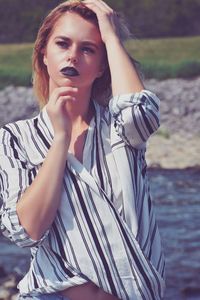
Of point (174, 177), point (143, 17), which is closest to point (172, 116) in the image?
point (174, 177)

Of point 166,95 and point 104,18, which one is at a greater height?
point 104,18

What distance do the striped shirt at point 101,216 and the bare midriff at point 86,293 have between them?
0.03 ft

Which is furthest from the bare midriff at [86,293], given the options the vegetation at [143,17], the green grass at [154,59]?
the vegetation at [143,17]

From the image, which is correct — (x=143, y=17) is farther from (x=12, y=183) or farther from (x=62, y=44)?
(x=12, y=183)

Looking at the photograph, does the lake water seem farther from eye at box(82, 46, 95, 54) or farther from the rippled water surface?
eye at box(82, 46, 95, 54)

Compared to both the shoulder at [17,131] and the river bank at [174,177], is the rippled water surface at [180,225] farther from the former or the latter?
the shoulder at [17,131]

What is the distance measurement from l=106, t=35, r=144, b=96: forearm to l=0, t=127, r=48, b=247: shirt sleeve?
0.17 m

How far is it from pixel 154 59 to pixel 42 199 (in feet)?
18.6

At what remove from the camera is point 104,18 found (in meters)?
1.46

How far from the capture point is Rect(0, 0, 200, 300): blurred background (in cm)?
597

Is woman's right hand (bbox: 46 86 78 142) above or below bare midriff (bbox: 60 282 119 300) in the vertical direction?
above

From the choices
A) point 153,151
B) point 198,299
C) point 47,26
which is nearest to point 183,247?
point 198,299

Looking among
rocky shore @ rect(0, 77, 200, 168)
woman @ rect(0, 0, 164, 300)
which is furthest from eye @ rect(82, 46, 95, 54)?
rocky shore @ rect(0, 77, 200, 168)

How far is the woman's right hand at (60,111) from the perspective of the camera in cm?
138
